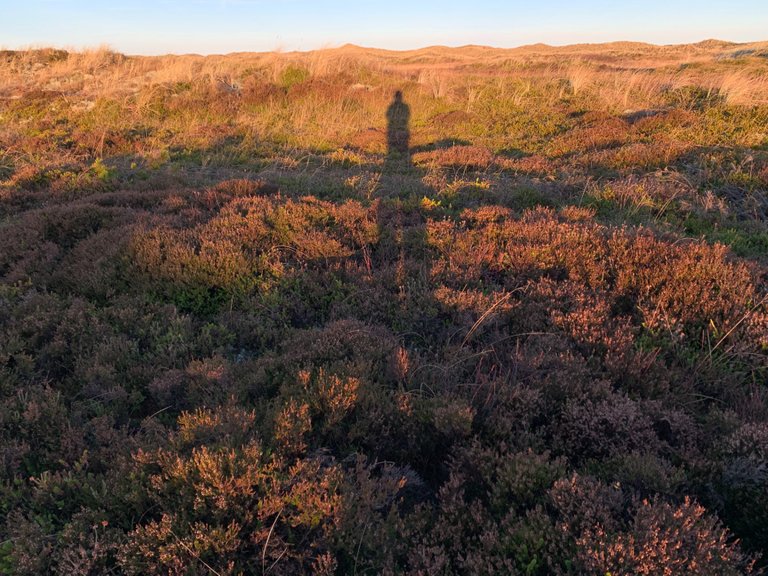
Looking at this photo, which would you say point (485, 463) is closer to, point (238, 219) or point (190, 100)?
point (238, 219)

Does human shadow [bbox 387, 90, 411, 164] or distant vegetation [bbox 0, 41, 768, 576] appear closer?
distant vegetation [bbox 0, 41, 768, 576]

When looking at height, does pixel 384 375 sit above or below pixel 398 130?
below

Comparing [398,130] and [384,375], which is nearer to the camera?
[384,375]

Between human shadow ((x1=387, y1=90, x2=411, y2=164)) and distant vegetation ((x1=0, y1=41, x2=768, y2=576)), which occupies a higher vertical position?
human shadow ((x1=387, y1=90, x2=411, y2=164))

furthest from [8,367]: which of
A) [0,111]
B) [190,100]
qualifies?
[0,111]
